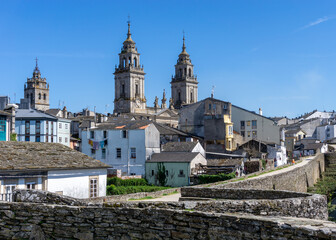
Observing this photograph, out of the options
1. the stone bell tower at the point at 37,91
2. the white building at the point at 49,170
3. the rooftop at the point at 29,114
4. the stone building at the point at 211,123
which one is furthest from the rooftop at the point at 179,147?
the stone bell tower at the point at 37,91

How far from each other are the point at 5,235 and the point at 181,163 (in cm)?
3597

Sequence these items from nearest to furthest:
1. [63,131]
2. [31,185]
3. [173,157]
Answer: [31,185], [173,157], [63,131]

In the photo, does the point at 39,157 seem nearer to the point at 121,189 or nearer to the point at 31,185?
the point at 31,185

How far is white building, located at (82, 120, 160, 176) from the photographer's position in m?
47.0

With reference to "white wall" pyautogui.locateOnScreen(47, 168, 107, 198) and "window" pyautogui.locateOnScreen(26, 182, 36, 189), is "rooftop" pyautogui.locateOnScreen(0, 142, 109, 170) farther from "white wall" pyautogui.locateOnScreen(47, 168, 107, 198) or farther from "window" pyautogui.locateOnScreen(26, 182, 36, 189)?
"window" pyautogui.locateOnScreen(26, 182, 36, 189)

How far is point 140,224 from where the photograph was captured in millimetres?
7113

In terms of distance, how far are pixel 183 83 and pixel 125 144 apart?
309 feet

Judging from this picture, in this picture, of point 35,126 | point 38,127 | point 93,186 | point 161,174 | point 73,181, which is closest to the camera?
point 73,181

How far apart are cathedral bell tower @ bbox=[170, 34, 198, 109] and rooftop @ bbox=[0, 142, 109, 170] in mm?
118165

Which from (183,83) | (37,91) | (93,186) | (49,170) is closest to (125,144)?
(93,186)

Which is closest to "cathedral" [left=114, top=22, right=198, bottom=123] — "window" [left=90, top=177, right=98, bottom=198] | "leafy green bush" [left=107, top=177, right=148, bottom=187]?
"leafy green bush" [left=107, top=177, right=148, bottom=187]

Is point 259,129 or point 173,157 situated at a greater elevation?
point 259,129

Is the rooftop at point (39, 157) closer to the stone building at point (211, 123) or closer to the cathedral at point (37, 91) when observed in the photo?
the stone building at point (211, 123)

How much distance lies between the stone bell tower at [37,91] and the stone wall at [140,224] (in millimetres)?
139345
